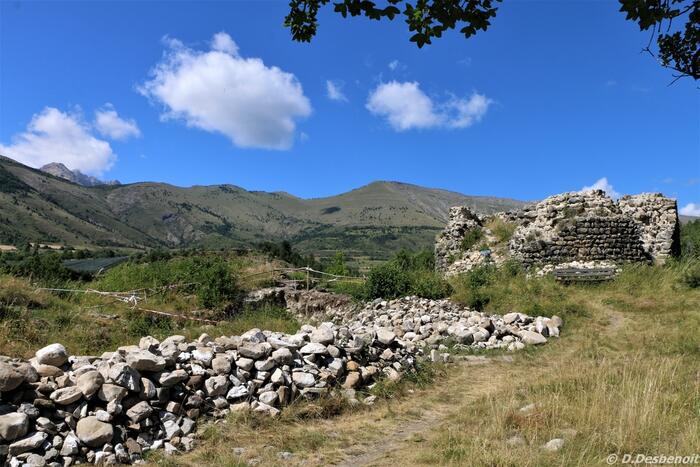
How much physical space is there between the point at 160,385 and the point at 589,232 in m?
14.7

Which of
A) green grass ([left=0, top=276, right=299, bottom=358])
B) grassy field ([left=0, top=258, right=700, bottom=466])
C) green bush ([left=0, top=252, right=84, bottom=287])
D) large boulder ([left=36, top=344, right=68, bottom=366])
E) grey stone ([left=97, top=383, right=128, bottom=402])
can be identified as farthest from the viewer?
green bush ([left=0, top=252, right=84, bottom=287])

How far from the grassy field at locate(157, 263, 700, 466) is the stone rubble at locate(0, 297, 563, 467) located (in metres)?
0.35

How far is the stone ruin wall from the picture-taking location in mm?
15516

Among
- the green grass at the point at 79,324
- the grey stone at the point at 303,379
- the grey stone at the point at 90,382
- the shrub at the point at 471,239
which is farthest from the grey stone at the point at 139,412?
the shrub at the point at 471,239

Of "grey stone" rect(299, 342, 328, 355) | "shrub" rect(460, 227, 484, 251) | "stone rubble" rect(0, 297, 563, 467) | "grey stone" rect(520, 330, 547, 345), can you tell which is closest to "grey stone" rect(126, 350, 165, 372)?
"stone rubble" rect(0, 297, 563, 467)

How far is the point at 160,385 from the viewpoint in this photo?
5531 millimetres

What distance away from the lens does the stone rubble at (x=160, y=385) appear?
4.66 metres

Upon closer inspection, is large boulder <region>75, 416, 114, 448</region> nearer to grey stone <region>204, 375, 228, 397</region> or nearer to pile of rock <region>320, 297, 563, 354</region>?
grey stone <region>204, 375, 228, 397</region>

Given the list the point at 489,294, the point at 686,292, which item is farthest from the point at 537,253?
the point at 686,292

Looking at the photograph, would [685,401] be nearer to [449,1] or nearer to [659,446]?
[659,446]

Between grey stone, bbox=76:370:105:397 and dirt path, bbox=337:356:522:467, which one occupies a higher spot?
grey stone, bbox=76:370:105:397

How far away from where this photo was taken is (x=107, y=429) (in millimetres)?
4805

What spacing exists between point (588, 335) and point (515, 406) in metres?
5.82

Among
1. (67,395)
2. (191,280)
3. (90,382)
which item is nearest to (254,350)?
(90,382)
